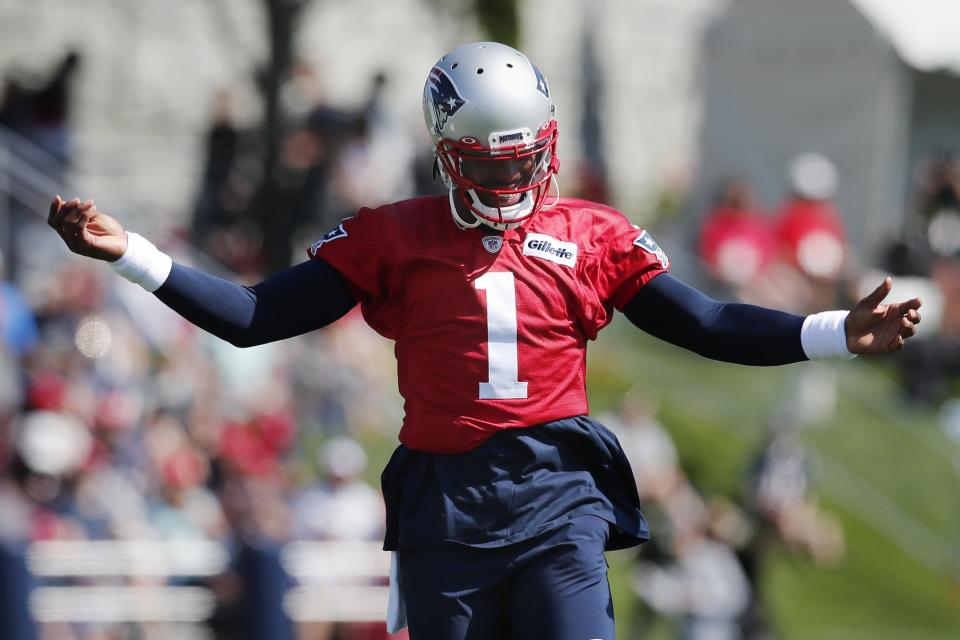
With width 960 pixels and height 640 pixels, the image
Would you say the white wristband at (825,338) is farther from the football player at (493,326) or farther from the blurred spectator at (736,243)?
the blurred spectator at (736,243)

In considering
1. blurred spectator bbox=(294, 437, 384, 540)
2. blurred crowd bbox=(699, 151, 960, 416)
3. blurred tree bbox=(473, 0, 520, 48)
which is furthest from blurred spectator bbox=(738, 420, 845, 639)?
blurred tree bbox=(473, 0, 520, 48)

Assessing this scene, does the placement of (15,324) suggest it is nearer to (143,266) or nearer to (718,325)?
(143,266)

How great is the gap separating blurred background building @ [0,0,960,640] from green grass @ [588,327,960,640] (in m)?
0.03

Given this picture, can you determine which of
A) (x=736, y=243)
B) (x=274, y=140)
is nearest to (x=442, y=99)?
(x=736, y=243)

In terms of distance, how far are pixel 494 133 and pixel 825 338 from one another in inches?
38.2

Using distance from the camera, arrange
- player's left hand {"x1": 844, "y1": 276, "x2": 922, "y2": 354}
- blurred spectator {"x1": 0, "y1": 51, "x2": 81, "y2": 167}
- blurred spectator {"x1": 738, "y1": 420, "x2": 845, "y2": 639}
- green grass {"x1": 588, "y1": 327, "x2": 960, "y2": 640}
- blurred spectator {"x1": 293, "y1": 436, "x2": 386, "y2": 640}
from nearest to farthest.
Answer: player's left hand {"x1": 844, "y1": 276, "x2": 922, "y2": 354} < blurred spectator {"x1": 293, "y1": 436, "x2": 386, "y2": 640} < blurred spectator {"x1": 0, "y1": 51, "x2": 81, "y2": 167} < blurred spectator {"x1": 738, "y1": 420, "x2": 845, "y2": 639} < green grass {"x1": 588, "y1": 327, "x2": 960, "y2": 640}

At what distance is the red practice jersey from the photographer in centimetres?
416

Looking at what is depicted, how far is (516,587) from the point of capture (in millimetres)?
4137

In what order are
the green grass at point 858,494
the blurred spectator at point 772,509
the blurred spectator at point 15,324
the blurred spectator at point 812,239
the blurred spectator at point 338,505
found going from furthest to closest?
the green grass at point 858,494, the blurred spectator at point 772,509, the blurred spectator at point 812,239, the blurred spectator at point 338,505, the blurred spectator at point 15,324

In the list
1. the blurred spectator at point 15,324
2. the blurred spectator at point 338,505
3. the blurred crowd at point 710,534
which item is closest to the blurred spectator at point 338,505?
the blurred spectator at point 338,505

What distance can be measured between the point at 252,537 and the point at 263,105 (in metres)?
4.92

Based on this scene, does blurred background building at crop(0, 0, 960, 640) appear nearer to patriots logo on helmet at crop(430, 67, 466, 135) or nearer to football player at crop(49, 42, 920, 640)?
football player at crop(49, 42, 920, 640)

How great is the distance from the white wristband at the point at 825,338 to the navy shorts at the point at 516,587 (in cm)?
73

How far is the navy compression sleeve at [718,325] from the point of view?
4.15m
